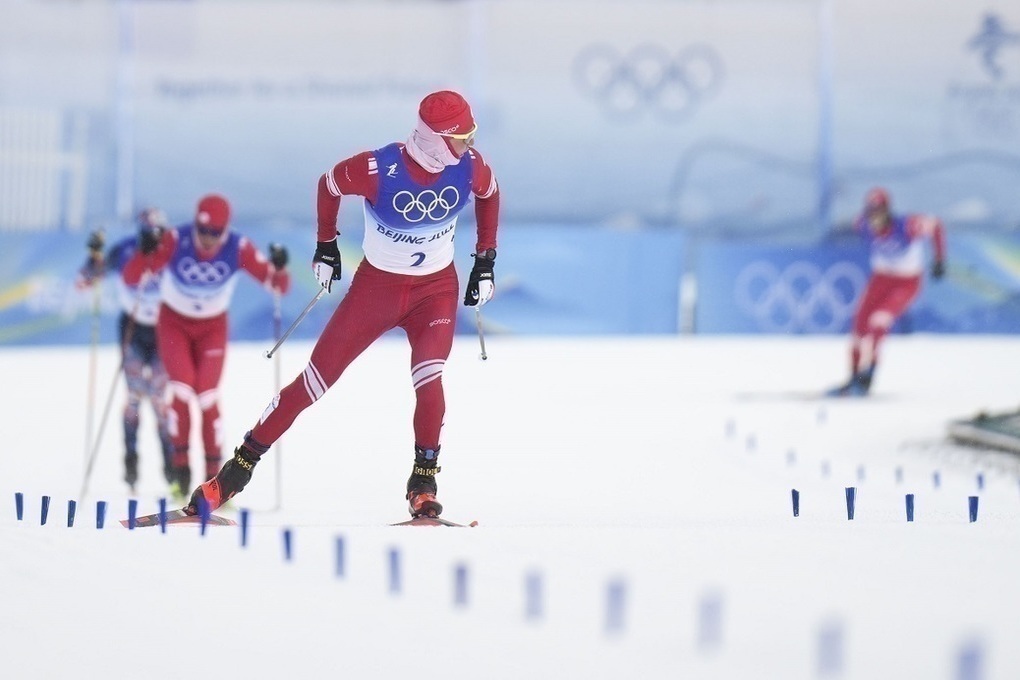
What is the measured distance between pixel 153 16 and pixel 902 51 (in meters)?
9.21

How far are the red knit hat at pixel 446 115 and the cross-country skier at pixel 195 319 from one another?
2.11 metres

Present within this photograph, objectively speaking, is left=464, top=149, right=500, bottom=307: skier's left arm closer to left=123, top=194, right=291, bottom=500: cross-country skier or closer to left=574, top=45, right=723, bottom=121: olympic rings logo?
left=123, top=194, right=291, bottom=500: cross-country skier

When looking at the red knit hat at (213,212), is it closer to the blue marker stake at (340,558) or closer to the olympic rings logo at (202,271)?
the olympic rings logo at (202,271)

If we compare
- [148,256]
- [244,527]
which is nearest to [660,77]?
[148,256]

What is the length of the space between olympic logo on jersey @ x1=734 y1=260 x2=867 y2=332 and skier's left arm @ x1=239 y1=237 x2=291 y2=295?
8855 millimetres

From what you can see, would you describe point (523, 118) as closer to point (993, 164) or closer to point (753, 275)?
point (753, 275)

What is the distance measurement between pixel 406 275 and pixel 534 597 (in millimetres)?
2167

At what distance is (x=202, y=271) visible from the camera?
7.13 meters

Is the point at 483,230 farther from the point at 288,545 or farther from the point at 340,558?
the point at 340,558

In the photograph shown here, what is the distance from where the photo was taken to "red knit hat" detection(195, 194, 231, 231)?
695 centimetres

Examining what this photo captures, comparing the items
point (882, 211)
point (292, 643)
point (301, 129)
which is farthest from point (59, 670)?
point (301, 129)

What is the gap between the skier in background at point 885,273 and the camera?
11.2 metres

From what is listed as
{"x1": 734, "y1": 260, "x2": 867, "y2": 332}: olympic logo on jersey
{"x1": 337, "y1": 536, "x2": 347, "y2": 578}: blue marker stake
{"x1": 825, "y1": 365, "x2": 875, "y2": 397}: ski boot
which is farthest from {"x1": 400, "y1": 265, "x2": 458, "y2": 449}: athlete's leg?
{"x1": 734, "y1": 260, "x2": 867, "y2": 332}: olympic logo on jersey

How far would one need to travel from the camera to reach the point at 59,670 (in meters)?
3.30
